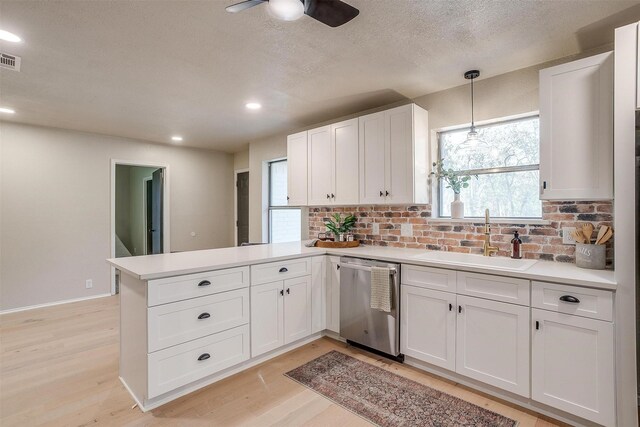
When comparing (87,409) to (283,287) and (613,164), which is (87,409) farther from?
(613,164)

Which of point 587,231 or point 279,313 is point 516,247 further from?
point 279,313

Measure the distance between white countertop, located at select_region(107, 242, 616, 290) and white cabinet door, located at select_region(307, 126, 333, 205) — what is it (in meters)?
0.84

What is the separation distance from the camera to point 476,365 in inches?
87.3

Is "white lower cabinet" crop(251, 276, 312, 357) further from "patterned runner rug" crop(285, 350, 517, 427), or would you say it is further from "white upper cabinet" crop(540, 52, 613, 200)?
"white upper cabinet" crop(540, 52, 613, 200)

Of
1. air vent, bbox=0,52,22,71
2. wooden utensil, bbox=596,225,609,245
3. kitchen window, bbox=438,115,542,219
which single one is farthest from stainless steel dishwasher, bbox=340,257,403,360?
air vent, bbox=0,52,22,71

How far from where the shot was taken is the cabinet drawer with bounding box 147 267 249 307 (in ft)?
6.61

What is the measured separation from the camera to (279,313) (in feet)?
9.09

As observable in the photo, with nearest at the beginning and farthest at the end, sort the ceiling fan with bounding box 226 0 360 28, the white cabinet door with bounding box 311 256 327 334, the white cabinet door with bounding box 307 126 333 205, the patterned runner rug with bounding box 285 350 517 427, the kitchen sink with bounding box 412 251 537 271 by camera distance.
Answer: the ceiling fan with bounding box 226 0 360 28
the patterned runner rug with bounding box 285 350 517 427
the kitchen sink with bounding box 412 251 537 271
the white cabinet door with bounding box 311 256 327 334
the white cabinet door with bounding box 307 126 333 205

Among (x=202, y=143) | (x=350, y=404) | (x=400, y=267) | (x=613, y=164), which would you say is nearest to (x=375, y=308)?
(x=400, y=267)

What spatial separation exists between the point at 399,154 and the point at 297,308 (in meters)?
1.75

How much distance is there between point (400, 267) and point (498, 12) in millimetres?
1874

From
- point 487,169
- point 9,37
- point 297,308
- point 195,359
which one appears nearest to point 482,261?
point 487,169

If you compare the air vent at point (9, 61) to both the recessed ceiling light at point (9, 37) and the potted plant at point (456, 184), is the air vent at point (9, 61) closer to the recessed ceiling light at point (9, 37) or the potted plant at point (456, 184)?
the recessed ceiling light at point (9, 37)

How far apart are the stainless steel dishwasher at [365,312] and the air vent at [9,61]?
308 centimetres
